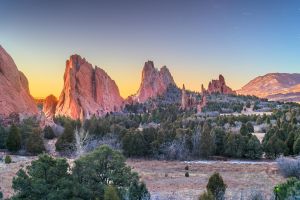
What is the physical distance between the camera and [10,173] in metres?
33.8

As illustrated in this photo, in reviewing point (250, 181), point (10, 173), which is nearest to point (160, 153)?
point (250, 181)

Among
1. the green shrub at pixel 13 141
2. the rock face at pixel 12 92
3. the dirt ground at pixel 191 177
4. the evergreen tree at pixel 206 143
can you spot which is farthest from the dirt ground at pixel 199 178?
the rock face at pixel 12 92

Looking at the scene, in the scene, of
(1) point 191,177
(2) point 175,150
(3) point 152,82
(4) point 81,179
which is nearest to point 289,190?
(4) point 81,179

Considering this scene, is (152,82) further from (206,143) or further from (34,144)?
(34,144)

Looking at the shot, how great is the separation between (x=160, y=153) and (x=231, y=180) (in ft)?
66.5

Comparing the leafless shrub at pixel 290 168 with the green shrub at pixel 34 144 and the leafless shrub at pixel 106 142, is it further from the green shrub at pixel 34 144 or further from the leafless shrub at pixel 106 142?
the green shrub at pixel 34 144

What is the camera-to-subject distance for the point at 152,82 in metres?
182

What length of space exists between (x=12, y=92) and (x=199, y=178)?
65248 millimetres

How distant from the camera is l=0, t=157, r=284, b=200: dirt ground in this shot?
96.5 ft

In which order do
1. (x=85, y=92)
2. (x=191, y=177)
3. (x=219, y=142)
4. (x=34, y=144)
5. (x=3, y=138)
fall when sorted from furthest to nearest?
1. (x=85, y=92)
2. (x=3, y=138)
3. (x=219, y=142)
4. (x=34, y=144)
5. (x=191, y=177)

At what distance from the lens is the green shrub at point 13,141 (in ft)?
185

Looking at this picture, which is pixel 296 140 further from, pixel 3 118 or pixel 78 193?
pixel 3 118

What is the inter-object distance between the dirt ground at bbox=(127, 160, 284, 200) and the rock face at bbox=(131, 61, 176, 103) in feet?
418

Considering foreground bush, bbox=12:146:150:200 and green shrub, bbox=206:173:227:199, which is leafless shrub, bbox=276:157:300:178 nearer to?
green shrub, bbox=206:173:227:199
